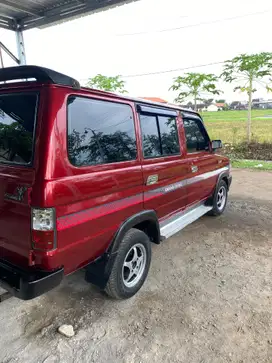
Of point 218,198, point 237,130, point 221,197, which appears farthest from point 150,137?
point 237,130

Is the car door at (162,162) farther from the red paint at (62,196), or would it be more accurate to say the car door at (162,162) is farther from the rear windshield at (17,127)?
the rear windshield at (17,127)

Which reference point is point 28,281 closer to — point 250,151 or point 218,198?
point 218,198

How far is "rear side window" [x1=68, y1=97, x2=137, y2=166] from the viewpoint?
2014 mm

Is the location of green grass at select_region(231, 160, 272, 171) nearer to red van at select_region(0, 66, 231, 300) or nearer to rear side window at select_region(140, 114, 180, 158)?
rear side window at select_region(140, 114, 180, 158)

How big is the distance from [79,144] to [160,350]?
1.72 m

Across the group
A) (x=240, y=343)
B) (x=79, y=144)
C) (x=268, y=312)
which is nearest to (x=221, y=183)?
(x=268, y=312)

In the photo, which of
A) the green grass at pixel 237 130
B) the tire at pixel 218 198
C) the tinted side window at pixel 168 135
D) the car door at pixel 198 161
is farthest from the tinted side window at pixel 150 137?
the green grass at pixel 237 130

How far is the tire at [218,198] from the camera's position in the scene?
4670mm

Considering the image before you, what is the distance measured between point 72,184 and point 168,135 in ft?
5.68

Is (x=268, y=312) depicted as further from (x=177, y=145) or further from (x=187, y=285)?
(x=177, y=145)

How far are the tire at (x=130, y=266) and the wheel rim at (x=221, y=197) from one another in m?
2.60

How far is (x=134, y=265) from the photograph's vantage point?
275 centimetres

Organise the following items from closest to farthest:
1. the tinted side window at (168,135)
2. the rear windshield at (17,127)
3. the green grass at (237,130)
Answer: the rear windshield at (17,127) < the tinted side window at (168,135) < the green grass at (237,130)

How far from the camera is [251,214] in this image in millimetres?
5078
